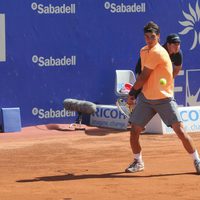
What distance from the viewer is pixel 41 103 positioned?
13820 mm

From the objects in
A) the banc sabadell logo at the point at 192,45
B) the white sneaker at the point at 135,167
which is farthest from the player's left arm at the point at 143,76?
the banc sabadell logo at the point at 192,45

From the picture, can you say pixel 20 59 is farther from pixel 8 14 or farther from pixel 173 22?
pixel 173 22

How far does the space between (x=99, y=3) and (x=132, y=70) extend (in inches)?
61.8

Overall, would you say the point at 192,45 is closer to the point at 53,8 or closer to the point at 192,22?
the point at 192,22

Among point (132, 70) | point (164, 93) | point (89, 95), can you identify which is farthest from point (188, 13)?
point (164, 93)

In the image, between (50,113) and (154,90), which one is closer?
(154,90)

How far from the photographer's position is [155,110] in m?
9.27

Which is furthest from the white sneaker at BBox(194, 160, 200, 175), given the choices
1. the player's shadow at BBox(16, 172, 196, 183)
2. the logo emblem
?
the logo emblem

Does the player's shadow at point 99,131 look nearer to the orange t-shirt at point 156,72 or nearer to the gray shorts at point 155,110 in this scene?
the gray shorts at point 155,110

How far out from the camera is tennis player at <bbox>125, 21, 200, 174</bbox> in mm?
9008

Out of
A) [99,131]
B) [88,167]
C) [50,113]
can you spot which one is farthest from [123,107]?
[88,167]

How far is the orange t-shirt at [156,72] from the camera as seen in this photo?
29.5ft

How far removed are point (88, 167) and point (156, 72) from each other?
1.79 m

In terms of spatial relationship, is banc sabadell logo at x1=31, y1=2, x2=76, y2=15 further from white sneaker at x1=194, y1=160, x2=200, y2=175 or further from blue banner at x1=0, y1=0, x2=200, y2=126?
white sneaker at x1=194, y1=160, x2=200, y2=175
